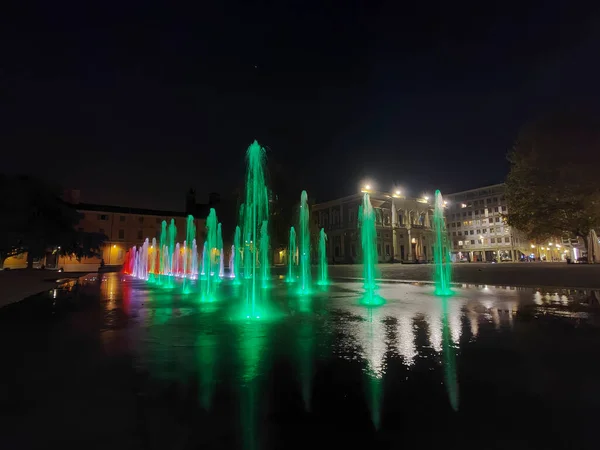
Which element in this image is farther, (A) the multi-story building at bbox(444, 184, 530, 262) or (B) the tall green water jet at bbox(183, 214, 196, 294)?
(A) the multi-story building at bbox(444, 184, 530, 262)

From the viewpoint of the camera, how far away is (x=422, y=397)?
4109 mm

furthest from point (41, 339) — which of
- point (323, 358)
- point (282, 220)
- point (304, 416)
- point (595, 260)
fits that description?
A: point (595, 260)

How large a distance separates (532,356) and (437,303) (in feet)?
24.2

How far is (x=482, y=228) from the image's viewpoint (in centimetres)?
10269

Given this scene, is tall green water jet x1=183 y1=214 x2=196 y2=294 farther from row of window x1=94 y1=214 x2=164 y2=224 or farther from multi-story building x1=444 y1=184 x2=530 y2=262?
multi-story building x1=444 y1=184 x2=530 y2=262

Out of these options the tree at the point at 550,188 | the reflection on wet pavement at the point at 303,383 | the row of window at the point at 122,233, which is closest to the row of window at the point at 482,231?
the tree at the point at 550,188

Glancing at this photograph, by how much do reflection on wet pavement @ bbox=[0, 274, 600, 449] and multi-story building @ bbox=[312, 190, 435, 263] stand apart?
196ft

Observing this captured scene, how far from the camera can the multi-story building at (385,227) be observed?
69.2 m

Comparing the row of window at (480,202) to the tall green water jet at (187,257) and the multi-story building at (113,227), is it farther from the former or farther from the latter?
the multi-story building at (113,227)

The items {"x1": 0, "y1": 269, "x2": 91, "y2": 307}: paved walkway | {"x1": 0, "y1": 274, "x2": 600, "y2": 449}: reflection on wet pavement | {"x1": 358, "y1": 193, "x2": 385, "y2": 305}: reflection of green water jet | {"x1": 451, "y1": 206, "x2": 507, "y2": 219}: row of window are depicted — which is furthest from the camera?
{"x1": 451, "y1": 206, "x2": 507, "y2": 219}: row of window

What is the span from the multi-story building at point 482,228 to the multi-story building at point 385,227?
32320 mm

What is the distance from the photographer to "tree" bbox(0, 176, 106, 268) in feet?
111

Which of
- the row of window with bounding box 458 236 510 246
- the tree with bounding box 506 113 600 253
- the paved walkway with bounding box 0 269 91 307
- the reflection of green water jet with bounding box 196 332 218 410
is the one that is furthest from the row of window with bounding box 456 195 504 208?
the reflection of green water jet with bounding box 196 332 218 410

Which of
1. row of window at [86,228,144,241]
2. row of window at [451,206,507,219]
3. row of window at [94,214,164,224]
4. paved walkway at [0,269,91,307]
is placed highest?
row of window at [451,206,507,219]
